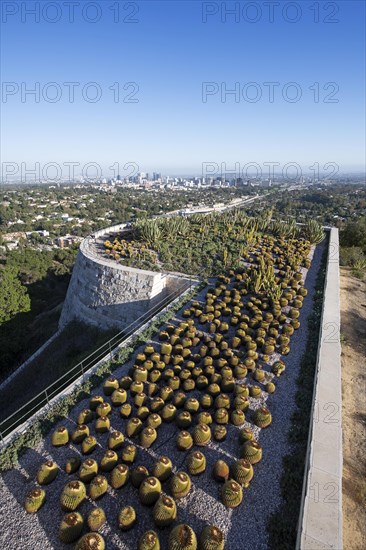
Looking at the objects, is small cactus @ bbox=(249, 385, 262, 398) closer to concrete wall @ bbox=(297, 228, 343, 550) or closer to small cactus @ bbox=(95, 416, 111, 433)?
concrete wall @ bbox=(297, 228, 343, 550)

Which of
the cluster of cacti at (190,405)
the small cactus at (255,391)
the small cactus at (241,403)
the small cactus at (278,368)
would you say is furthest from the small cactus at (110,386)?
the small cactus at (278,368)

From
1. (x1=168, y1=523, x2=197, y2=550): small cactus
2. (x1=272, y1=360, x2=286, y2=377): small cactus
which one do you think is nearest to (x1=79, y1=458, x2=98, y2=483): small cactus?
(x1=168, y1=523, x2=197, y2=550): small cactus

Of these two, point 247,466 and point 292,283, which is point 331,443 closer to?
point 247,466

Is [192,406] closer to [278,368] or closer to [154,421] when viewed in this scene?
[154,421]

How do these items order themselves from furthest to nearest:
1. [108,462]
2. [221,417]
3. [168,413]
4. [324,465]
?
[168,413] < [221,417] < [108,462] < [324,465]

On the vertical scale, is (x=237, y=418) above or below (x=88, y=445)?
above

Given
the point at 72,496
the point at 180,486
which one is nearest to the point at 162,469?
the point at 180,486

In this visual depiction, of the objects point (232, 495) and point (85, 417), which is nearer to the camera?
point (232, 495)
